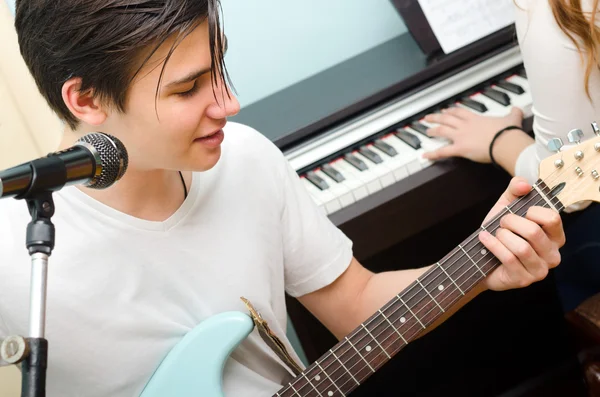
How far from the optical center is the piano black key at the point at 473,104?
160 cm

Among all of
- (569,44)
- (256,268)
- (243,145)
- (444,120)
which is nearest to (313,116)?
(444,120)

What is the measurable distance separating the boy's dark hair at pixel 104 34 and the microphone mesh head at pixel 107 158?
0.24m

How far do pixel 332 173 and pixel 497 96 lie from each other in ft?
1.43

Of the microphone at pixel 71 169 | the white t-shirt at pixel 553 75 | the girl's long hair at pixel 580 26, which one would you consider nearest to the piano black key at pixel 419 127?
the white t-shirt at pixel 553 75

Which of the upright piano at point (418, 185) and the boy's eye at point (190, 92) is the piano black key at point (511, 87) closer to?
the upright piano at point (418, 185)

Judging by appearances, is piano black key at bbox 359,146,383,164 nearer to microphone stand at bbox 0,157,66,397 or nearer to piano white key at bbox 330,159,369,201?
piano white key at bbox 330,159,369,201

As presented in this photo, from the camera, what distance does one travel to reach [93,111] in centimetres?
103

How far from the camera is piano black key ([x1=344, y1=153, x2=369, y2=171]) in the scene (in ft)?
5.02

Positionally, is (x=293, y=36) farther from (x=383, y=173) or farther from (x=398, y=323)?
(x=398, y=323)

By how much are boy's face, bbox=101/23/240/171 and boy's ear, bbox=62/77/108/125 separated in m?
0.02

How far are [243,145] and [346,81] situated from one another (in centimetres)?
59

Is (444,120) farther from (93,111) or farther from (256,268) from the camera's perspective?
(93,111)

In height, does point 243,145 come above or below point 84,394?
above

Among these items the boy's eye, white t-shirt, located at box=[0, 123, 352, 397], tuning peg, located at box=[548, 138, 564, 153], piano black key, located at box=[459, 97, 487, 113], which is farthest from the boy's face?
piano black key, located at box=[459, 97, 487, 113]
